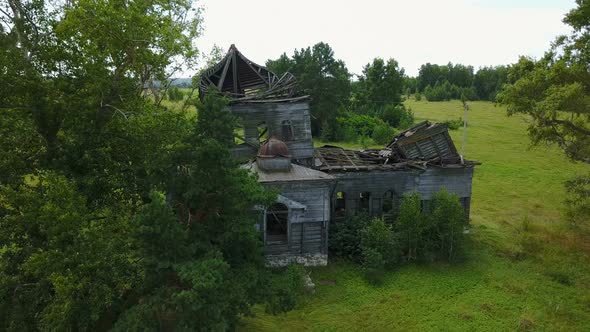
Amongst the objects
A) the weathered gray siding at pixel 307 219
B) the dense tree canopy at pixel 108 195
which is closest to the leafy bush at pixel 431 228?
the weathered gray siding at pixel 307 219

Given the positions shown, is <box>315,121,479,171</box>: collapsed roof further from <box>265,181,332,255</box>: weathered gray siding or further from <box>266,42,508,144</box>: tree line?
<box>266,42,508,144</box>: tree line

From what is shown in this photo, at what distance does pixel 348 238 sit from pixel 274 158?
5673mm

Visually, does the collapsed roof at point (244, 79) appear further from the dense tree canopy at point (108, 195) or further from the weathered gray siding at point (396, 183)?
the dense tree canopy at point (108, 195)

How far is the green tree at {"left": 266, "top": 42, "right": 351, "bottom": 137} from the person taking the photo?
5334 cm

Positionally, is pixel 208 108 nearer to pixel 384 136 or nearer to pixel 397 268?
pixel 397 268

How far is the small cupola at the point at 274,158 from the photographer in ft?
63.3

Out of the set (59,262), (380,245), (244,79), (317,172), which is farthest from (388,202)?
(59,262)

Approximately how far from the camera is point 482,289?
58.8ft

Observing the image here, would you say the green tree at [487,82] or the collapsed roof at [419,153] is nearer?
the collapsed roof at [419,153]

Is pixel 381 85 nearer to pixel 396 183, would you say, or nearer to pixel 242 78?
pixel 242 78

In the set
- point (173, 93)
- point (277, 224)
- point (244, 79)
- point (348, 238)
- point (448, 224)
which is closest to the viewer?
point (448, 224)

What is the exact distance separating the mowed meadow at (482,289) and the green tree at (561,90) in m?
1.30

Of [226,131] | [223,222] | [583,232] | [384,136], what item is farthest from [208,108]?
[384,136]

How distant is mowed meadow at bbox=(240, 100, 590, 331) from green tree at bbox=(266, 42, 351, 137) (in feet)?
94.7
